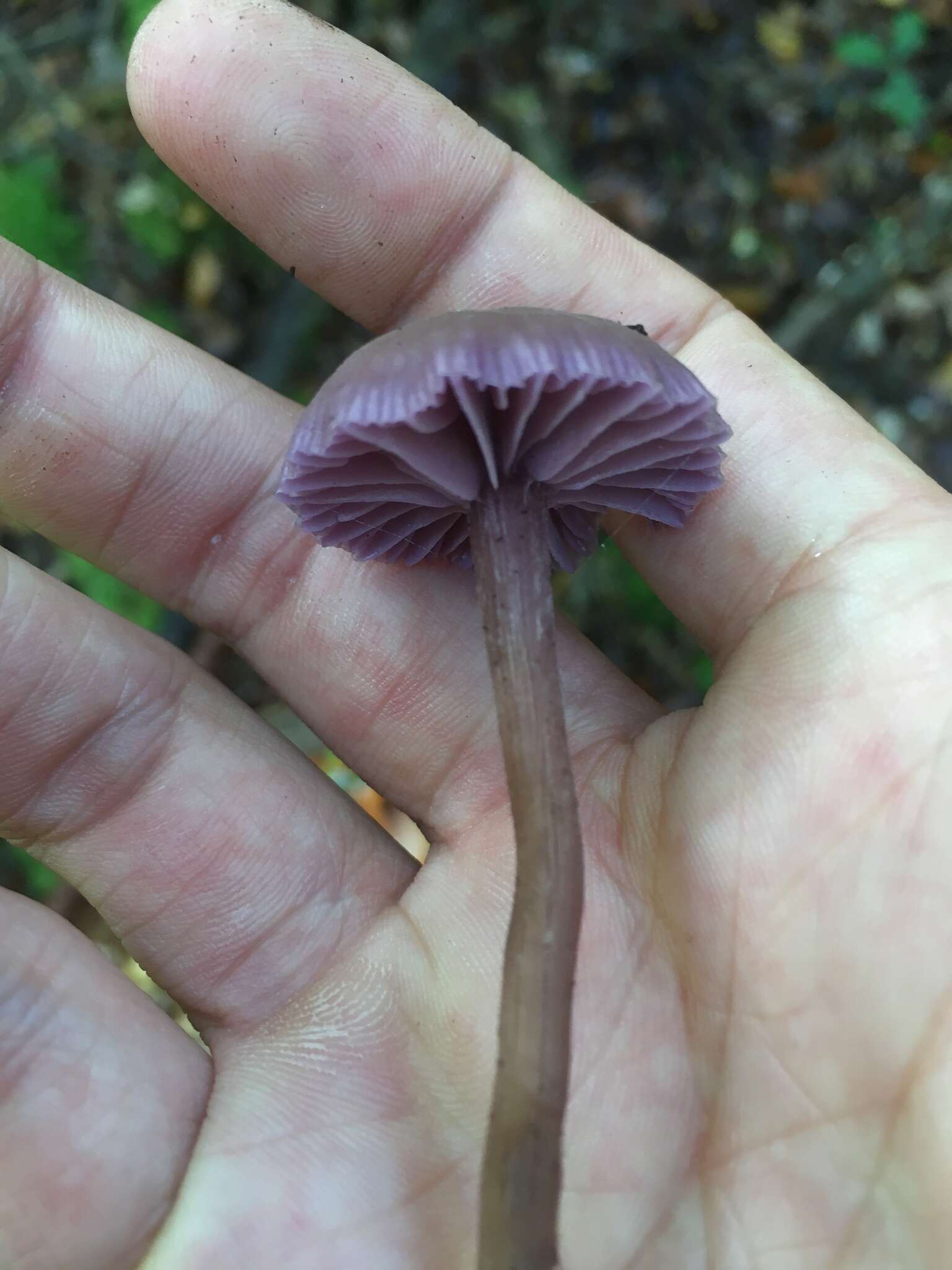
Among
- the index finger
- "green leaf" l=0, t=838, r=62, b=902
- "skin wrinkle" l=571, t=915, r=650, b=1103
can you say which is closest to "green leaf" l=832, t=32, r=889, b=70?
the index finger

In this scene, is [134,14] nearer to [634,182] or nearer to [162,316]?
[162,316]

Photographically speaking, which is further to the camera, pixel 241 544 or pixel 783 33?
pixel 783 33

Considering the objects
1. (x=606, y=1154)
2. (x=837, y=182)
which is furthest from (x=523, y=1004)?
(x=837, y=182)

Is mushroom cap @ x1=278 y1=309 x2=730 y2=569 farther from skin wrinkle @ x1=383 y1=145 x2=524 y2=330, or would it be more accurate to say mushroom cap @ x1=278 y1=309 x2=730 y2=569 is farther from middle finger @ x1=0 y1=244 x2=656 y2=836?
skin wrinkle @ x1=383 y1=145 x2=524 y2=330

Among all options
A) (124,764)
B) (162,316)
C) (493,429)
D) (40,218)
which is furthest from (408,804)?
(40,218)

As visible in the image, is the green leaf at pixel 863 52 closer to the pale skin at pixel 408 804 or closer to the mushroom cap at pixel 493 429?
the pale skin at pixel 408 804

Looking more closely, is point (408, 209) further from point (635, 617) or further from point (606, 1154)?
point (606, 1154)
